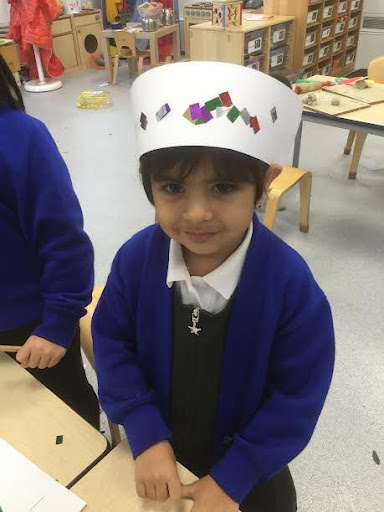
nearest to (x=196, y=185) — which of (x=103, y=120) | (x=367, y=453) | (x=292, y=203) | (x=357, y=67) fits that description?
(x=367, y=453)

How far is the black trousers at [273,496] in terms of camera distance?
844mm

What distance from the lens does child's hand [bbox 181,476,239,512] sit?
2.13ft

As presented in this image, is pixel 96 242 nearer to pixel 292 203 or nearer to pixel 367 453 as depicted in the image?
pixel 292 203

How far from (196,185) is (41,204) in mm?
354

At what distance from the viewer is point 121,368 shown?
2.49 feet

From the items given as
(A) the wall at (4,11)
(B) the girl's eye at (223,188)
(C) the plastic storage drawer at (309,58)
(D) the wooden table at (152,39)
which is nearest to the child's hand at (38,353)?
(B) the girl's eye at (223,188)

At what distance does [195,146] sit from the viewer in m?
0.61

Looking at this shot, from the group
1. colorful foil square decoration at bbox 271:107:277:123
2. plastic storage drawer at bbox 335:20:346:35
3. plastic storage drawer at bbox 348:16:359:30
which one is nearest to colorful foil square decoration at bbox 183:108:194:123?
colorful foil square decoration at bbox 271:107:277:123

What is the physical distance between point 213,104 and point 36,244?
1.51 ft

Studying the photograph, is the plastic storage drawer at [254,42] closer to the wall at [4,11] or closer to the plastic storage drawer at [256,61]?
the plastic storage drawer at [256,61]

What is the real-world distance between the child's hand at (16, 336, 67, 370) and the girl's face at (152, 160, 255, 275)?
1.29 ft

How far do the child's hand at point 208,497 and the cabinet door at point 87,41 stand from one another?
21.0ft

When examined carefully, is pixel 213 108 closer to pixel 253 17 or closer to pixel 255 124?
pixel 255 124

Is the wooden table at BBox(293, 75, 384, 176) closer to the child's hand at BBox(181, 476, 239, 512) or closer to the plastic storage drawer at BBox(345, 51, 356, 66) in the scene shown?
the child's hand at BBox(181, 476, 239, 512)
